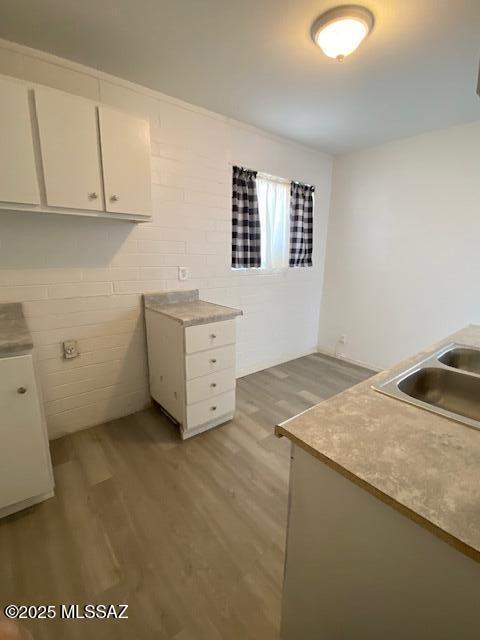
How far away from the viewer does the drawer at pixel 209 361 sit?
1.97 metres

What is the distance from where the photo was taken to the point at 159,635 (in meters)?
1.04

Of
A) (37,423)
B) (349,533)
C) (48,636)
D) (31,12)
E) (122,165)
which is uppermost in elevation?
(31,12)

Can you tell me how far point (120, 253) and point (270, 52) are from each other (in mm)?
1550

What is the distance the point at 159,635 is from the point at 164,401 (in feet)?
4.44

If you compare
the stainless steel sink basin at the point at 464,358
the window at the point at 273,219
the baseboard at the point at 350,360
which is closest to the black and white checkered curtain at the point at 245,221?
the window at the point at 273,219

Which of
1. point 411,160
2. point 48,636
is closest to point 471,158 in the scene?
point 411,160

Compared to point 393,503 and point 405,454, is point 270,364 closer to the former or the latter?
point 405,454

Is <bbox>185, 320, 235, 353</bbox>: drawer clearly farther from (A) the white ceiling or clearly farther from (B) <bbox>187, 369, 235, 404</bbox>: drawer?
(A) the white ceiling

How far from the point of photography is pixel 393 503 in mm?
582

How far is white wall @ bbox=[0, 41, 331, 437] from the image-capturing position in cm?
181

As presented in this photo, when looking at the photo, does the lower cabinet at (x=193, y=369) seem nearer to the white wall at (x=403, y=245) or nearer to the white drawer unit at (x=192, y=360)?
the white drawer unit at (x=192, y=360)

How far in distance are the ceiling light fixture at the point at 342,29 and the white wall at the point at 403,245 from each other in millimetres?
1705

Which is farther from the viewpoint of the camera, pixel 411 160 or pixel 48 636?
pixel 411 160

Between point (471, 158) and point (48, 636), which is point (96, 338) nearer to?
point (48, 636)
